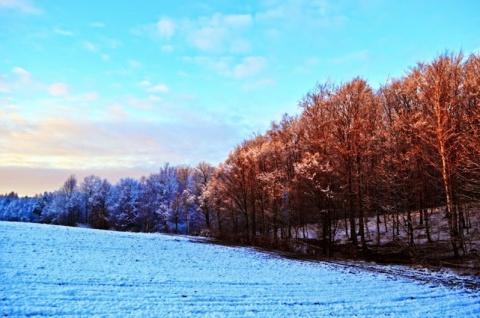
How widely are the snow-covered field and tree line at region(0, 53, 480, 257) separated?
10777 millimetres

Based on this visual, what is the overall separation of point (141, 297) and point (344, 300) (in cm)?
802

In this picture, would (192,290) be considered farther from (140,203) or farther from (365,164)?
(140,203)

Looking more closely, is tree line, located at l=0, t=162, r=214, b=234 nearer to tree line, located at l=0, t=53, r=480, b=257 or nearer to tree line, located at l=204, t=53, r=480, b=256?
tree line, located at l=0, t=53, r=480, b=257

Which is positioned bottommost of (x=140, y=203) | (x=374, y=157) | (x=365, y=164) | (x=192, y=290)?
(x=192, y=290)

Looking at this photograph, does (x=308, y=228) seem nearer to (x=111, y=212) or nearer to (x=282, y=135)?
(x=282, y=135)

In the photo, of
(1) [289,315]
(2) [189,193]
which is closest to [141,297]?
(1) [289,315]

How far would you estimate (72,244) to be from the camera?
25797 millimetres

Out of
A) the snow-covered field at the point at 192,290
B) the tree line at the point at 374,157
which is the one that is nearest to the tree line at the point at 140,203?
the tree line at the point at 374,157

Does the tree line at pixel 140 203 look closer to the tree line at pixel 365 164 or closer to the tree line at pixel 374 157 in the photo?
the tree line at pixel 365 164

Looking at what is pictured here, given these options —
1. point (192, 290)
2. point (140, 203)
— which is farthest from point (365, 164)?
point (140, 203)

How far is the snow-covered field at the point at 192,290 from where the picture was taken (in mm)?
10844

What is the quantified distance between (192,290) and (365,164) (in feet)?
89.5

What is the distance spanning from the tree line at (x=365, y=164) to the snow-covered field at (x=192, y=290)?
10777mm

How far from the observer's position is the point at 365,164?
36.1m
